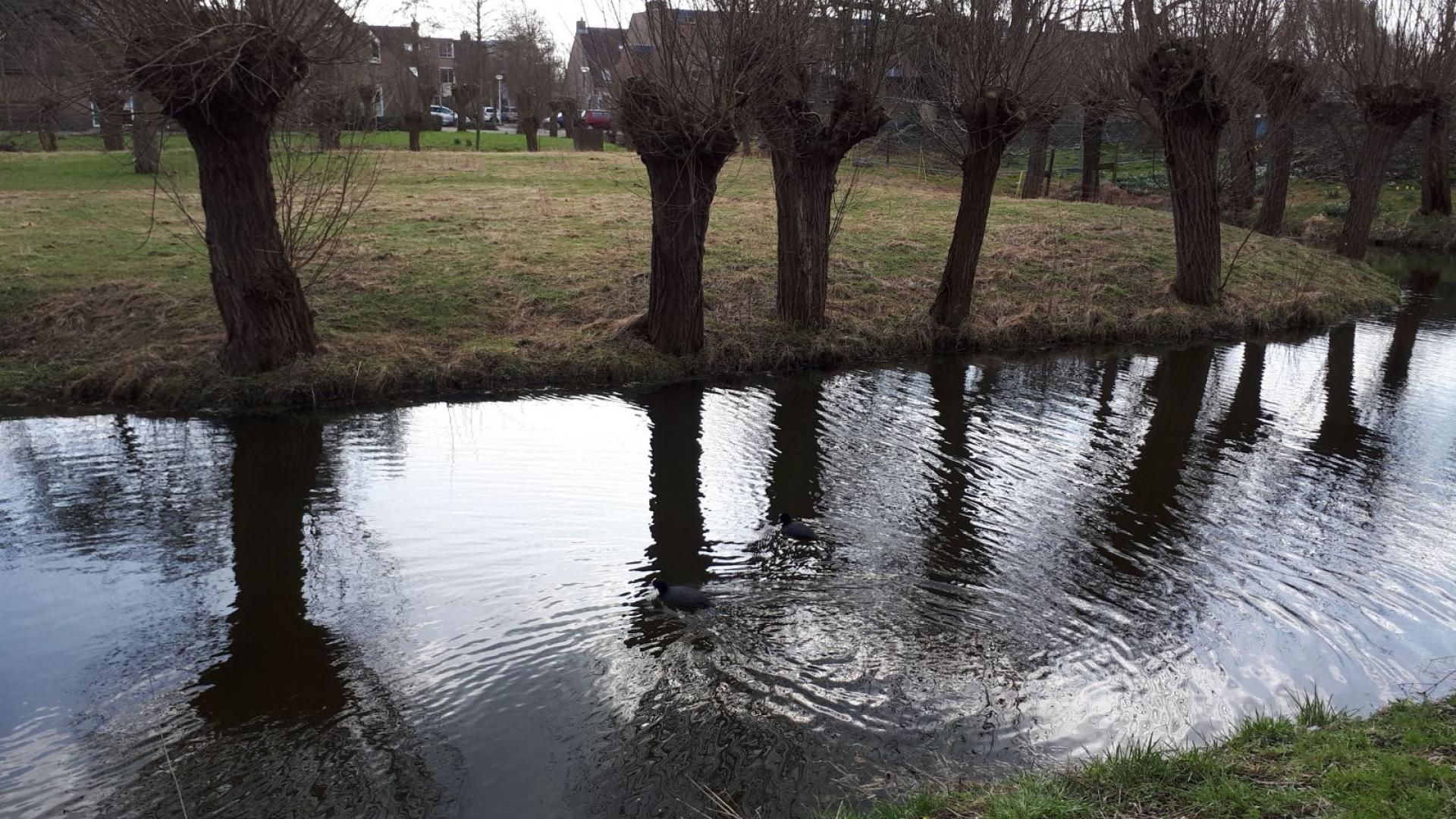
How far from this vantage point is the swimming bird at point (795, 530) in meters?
7.99

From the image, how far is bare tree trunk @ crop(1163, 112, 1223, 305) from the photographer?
639 inches

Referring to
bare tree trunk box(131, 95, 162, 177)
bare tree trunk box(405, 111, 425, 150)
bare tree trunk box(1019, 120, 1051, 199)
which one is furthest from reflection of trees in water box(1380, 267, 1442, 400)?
bare tree trunk box(405, 111, 425, 150)

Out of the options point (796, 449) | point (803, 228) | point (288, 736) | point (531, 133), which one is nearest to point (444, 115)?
point (531, 133)

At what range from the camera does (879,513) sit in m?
8.64

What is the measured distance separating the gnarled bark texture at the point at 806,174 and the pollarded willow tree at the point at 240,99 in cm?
514

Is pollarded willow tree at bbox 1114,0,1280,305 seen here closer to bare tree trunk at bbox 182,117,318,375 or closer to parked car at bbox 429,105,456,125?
bare tree trunk at bbox 182,117,318,375

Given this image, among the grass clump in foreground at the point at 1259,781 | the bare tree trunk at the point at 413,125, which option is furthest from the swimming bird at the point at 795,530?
the bare tree trunk at the point at 413,125

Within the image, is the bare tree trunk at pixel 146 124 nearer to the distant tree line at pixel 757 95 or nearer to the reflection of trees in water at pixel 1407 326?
the distant tree line at pixel 757 95

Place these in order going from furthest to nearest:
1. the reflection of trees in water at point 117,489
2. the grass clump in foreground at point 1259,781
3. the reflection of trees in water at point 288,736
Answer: the reflection of trees in water at point 117,489
the reflection of trees in water at point 288,736
the grass clump in foreground at point 1259,781

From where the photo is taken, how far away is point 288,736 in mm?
5574

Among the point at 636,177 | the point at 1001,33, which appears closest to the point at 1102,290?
the point at 1001,33

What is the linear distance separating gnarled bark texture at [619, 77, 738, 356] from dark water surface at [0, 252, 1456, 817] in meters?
1.80

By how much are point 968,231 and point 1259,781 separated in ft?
37.0

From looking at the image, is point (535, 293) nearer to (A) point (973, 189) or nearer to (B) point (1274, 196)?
(A) point (973, 189)
